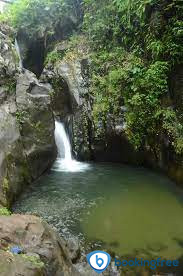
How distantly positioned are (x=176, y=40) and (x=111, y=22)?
395cm

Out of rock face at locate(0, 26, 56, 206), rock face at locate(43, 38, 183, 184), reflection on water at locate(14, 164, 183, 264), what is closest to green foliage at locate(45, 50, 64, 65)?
rock face at locate(43, 38, 183, 184)

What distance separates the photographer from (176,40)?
805cm

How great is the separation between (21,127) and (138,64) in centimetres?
417

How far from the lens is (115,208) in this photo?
6695 mm

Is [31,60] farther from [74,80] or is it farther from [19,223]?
[19,223]

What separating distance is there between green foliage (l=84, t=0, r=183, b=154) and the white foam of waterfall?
5.17 feet

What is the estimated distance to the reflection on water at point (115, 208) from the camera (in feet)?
17.6

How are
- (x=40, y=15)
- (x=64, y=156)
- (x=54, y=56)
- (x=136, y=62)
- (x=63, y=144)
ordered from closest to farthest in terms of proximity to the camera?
(x=136, y=62) < (x=64, y=156) < (x=63, y=144) < (x=54, y=56) < (x=40, y=15)

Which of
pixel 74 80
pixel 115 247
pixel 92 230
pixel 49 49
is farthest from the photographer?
pixel 49 49

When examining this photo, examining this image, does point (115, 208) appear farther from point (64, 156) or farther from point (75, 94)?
point (75, 94)

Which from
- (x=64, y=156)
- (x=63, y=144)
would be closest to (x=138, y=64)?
(x=63, y=144)

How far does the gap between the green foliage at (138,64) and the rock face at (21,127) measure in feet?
7.01

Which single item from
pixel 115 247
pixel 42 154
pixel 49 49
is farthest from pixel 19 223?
pixel 49 49

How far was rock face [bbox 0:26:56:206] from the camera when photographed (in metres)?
7.18
